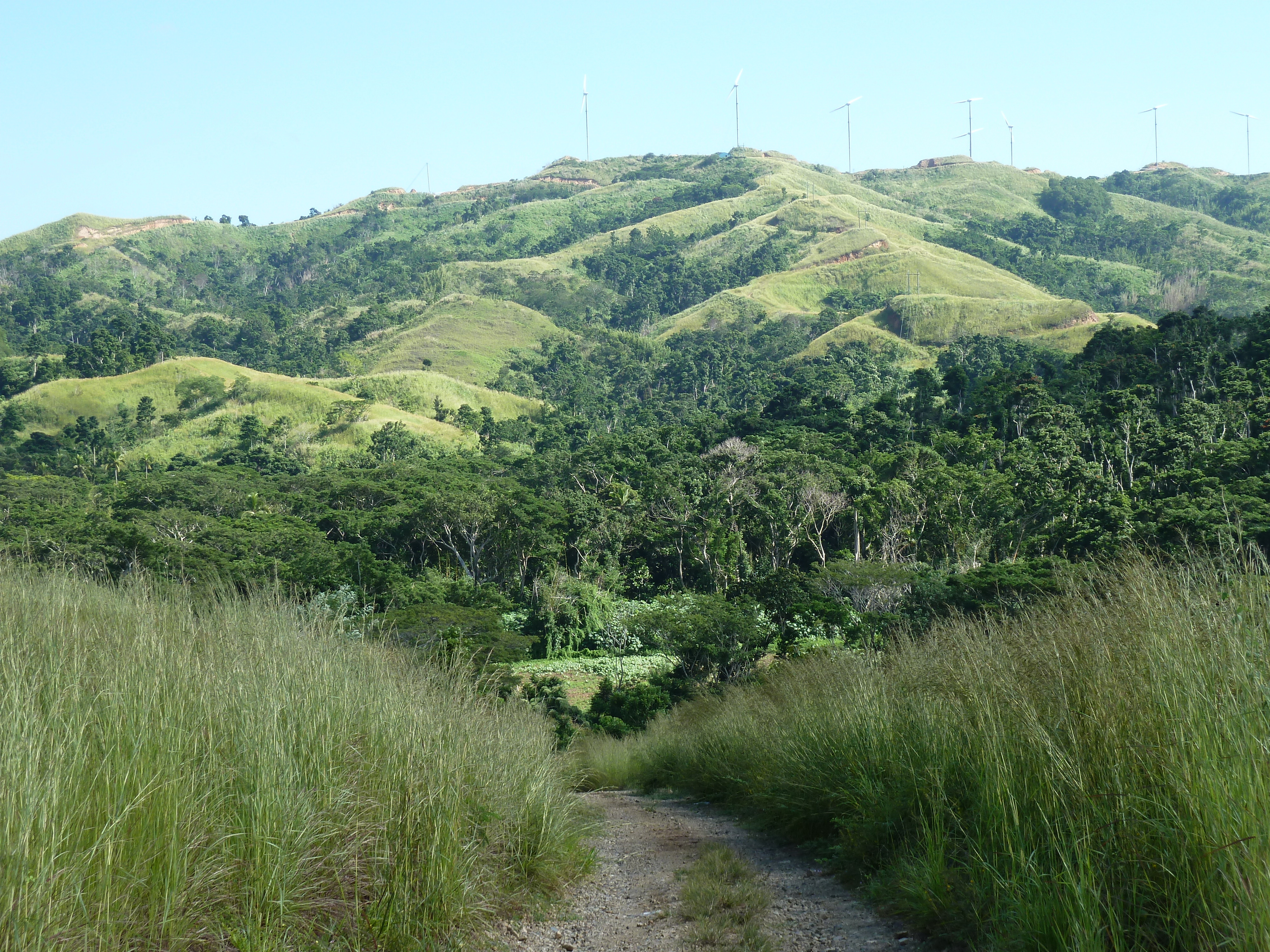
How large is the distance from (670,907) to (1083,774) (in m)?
3.28

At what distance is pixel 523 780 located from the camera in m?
7.80

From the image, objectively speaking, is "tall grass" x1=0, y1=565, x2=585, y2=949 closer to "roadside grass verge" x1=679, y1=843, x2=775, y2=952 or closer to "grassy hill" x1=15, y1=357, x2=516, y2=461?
"roadside grass verge" x1=679, y1=843, x2=775, y2=952

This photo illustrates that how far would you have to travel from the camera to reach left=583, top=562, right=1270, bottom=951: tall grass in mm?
3961

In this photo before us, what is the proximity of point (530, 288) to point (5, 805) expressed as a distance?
195 meters

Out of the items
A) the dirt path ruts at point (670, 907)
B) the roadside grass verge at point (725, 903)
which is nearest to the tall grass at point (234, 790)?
the dirt path ruts at point (670, 907)

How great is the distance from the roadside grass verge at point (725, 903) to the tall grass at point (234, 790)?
1.07m

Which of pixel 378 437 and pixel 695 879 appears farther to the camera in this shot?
pixel 378 437

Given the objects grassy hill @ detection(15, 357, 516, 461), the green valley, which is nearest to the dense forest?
the green valley

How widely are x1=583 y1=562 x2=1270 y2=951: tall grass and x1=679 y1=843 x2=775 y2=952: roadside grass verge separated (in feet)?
2.50

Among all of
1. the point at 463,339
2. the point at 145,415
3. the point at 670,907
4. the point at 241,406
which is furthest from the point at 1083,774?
the point at 463,339

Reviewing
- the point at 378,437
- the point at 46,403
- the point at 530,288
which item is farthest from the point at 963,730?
the point at 530,288

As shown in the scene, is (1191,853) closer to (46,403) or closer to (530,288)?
(46,403)

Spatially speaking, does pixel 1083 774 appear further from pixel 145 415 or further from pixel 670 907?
pixel 145 415

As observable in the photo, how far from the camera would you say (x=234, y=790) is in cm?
489
